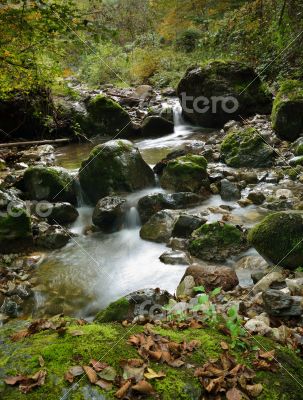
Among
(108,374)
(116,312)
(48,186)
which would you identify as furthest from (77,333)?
(48,186)

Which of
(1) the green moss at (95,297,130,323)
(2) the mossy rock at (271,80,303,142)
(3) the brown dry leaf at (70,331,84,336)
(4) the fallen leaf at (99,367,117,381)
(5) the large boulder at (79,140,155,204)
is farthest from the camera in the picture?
(2) the mossy rock at (271,80,303,142)

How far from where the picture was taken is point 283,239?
4289 mm

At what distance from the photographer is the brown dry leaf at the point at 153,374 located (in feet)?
6.44

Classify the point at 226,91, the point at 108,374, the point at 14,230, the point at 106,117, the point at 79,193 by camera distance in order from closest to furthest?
the point at 108,374 < the point at 14,230 < the point at 79,193 < the point at 226,91 < the point at 106,117

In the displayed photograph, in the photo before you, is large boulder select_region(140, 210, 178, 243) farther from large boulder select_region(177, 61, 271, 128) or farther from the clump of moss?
the clump of moss

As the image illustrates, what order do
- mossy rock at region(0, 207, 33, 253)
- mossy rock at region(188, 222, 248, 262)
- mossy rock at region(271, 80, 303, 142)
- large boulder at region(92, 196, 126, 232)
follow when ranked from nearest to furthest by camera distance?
mossy rock at region(188, 222, 248, 262), mossy rock at region(0, 207, 33, 253), large boulder at region(92, 196, 126, 232), mossy rock at region(271, 80, 303, 142)

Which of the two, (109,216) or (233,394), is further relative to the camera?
(109,216)

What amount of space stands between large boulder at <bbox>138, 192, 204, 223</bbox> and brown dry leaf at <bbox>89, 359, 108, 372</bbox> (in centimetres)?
515

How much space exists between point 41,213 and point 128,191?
1.91 meters

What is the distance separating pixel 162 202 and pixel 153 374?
5.37 meters

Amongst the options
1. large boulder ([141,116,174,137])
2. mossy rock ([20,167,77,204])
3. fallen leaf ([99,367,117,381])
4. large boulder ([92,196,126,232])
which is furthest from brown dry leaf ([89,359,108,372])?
large boulder ([141,116,174,137])

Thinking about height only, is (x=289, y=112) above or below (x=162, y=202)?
above

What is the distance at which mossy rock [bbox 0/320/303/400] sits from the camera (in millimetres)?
1848

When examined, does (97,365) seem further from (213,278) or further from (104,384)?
(213,278)
